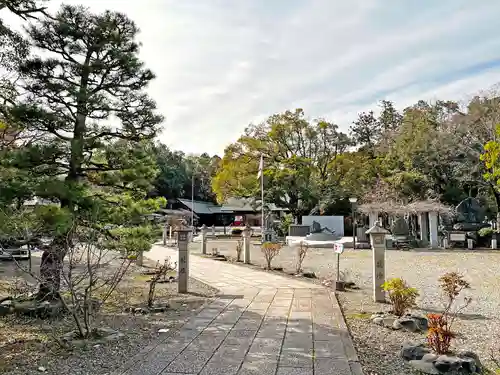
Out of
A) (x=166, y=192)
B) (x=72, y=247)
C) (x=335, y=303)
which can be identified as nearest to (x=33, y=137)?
(x=72, y=247)

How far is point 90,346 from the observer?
4.50 metres

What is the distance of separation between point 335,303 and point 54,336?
14.2 ft

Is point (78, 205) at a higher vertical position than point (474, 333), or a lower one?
higher

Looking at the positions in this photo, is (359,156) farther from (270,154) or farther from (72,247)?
(72,247)

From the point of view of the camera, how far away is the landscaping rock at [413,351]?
13.4 ft

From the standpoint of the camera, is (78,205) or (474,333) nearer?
(474,333)

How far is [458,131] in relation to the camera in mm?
25203

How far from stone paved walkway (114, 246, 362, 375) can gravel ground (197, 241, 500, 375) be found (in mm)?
340

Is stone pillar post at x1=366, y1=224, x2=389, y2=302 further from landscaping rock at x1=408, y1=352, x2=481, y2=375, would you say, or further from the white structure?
the white structure

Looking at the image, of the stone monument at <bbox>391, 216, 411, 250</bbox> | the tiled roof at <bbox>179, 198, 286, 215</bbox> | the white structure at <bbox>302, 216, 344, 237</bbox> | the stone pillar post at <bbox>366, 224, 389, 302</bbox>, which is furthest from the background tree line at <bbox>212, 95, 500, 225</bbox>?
the stone pillar post at <bbox>366, 224, 389, 302</bbox>

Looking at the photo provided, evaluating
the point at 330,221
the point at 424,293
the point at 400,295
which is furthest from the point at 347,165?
the point at 400,295

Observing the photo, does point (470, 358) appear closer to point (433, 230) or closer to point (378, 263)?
point (378, 263)

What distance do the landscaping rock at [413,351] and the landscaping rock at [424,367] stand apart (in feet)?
0.45

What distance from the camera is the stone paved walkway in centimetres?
384
